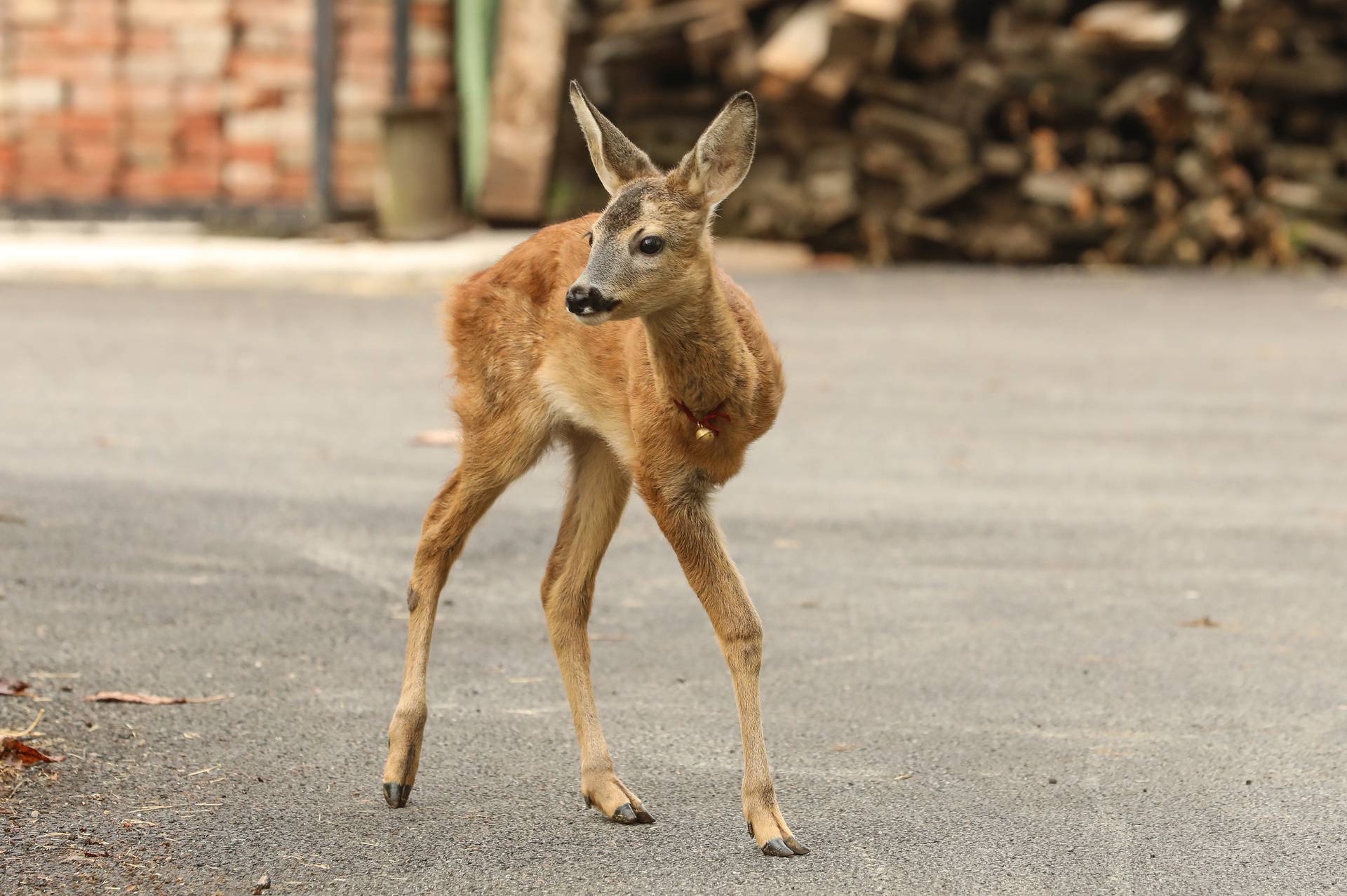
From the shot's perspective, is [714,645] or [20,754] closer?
[20,754]

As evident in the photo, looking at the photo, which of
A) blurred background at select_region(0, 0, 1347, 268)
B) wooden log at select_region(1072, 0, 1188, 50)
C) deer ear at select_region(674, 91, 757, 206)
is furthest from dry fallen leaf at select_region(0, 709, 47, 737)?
wooden log at select_region(1072, 0, 1188, 50)

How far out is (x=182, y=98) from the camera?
50.3 ft

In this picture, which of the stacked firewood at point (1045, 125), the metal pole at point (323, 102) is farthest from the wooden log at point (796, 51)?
the metal pole at point (323, 102)

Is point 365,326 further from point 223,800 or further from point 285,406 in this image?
point 223,800

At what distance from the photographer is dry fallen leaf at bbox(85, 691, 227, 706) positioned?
491 cm

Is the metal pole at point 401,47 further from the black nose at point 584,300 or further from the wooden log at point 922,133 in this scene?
the black nose at point 584,300

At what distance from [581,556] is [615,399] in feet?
1.72

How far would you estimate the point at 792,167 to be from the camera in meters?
15.6

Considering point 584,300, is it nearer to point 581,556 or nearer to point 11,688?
point 581,556

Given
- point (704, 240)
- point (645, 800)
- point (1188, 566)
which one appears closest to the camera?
point (704, 240)

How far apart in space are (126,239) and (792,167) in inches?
229

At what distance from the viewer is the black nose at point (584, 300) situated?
3.77m

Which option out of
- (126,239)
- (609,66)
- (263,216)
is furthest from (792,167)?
(126,239)

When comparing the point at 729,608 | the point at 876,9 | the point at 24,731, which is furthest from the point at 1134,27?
the point at 24,731
